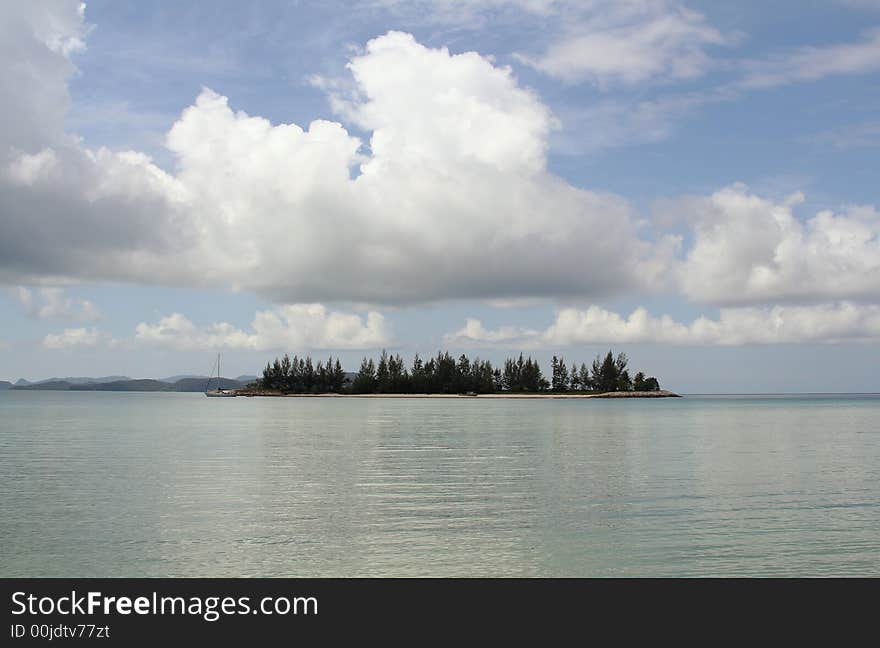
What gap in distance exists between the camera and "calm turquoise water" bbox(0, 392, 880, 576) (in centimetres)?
2945

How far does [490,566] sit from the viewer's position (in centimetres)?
2886

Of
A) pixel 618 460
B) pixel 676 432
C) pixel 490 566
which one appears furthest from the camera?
pixel 676 432

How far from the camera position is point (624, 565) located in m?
29.0

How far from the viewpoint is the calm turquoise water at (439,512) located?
29453 mm

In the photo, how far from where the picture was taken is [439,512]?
128 ft

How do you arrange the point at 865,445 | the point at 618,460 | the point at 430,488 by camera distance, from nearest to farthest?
the point at 430,488 < the point at 618,460 < the point at 865,445

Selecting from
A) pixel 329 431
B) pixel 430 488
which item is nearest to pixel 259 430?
pixel 329 431
